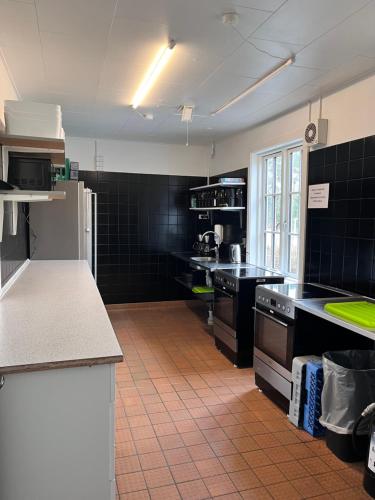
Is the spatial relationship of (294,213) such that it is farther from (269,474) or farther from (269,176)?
(269,474)

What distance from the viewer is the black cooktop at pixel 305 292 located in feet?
9.17

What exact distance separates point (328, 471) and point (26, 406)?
1.70m

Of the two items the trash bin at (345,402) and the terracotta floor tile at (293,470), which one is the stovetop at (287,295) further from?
the terracotta floor tile at (293,470)

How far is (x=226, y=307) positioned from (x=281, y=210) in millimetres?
1228

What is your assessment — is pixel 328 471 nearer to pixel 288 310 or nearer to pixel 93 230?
pixel 288 310

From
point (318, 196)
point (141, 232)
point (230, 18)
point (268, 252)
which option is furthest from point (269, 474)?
point (141, 232)

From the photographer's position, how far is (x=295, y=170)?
3.98m

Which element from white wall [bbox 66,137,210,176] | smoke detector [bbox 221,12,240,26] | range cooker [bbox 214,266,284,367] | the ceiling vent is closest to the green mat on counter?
range cooker [bbox 214,266,284,367]

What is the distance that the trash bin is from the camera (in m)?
2.19

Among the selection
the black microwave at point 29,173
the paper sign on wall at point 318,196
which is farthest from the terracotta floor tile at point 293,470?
the black microwave at point 29,173

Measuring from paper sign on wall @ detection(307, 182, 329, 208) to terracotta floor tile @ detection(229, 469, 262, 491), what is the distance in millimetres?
2128

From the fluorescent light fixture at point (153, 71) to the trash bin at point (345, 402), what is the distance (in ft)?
7.10

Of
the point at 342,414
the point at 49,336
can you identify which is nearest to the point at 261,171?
the point at 342,414

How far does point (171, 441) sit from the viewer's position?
2.39m
